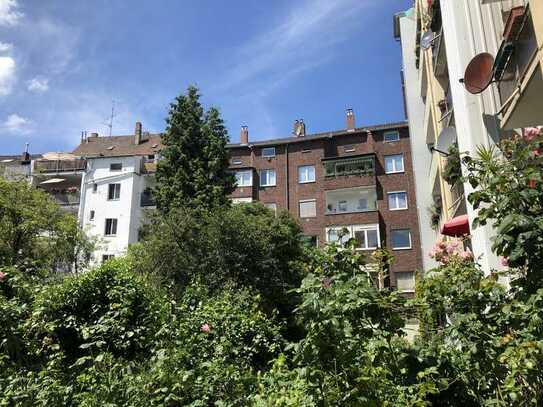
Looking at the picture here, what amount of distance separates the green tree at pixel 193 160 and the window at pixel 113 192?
704 inches

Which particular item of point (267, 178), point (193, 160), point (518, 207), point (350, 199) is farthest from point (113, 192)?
point (518, 207)

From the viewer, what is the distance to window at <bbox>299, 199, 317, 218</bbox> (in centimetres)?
3766

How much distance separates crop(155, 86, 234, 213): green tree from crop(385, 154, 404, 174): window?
56.8 ft

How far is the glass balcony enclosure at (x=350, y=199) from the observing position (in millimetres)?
36719

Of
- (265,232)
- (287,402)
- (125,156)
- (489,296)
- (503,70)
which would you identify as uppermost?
(125,156)

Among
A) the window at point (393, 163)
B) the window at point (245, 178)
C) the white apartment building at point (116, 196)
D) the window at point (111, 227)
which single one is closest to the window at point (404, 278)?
the window at point (393, 163)

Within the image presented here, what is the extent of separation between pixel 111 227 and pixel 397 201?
25392 mm

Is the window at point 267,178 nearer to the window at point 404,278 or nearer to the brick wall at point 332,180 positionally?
the brick wall at point 332,180

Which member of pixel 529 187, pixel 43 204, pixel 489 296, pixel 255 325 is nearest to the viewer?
pixel 529 187

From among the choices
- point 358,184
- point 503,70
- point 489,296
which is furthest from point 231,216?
point 358,184

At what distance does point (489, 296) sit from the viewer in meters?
3.75

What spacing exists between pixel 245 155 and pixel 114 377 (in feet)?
122

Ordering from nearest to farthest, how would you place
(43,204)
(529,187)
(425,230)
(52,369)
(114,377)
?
(529,187), (114,377), (52,369), (425,230), (43,204)

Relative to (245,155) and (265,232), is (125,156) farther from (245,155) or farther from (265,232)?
(265,232)
